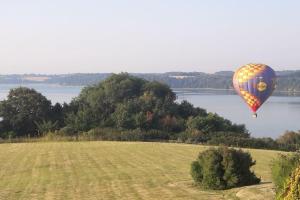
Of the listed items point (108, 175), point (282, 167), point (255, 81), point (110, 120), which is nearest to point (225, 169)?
point (282, 167)

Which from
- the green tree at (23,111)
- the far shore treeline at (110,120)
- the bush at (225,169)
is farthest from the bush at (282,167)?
the green tree at (23,111)

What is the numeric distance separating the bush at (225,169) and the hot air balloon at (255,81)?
655 inches

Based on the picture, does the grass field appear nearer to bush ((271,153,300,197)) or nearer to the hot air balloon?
bush ((271,153,300,197))

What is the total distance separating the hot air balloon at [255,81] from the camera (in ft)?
105

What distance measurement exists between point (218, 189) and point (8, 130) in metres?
39.0

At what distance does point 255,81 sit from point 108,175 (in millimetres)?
14533

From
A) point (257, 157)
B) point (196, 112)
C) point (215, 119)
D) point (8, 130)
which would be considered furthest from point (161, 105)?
point (257, 157)

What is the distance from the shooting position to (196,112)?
60.0 m

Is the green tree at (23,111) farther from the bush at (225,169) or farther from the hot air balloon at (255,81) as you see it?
the bush at (225,169)

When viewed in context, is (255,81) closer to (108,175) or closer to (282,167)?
(108,175)

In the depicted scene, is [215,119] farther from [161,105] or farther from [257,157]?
[257,157]

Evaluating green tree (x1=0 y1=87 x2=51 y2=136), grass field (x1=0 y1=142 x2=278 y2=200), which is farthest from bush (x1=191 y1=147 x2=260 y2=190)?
green tree (x1=0 y1=87 x2=51 y2=136)

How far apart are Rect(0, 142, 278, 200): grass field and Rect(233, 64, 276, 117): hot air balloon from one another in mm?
4973

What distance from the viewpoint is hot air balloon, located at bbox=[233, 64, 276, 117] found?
3198 centimetres
